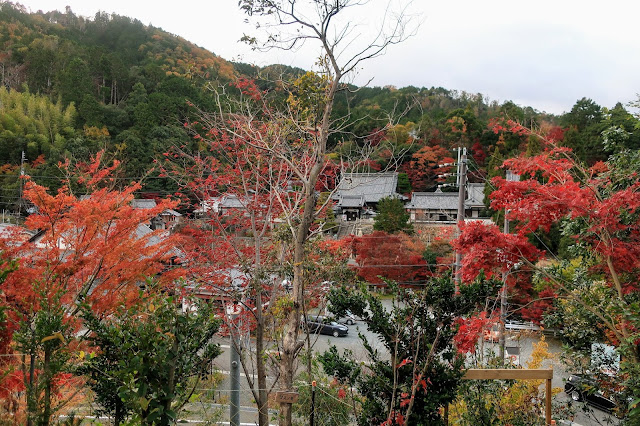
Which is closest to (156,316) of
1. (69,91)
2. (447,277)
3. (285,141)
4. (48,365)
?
(48,365)

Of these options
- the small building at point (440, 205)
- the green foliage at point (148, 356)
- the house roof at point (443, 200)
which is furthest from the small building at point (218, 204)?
the house roof at point (443, 200)

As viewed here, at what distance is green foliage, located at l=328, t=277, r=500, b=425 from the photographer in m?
3.82

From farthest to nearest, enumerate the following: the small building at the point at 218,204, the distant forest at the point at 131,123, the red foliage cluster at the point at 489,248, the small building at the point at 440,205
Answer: the small building at the point at 440,205 → the distant forest at the point at 131,123 → the small building at the point at 218,204 → the red foliage cluster at the point at 489,248

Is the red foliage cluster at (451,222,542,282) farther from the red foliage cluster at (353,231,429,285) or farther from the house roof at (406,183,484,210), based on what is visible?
the house roof at (406,183,484,210)

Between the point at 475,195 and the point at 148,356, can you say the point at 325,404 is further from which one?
the point at 475,195

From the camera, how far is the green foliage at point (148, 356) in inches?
112

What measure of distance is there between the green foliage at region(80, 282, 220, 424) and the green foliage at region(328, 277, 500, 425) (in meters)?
1.31

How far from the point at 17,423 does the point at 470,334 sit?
202 inches

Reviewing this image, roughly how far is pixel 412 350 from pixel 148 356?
221 cm

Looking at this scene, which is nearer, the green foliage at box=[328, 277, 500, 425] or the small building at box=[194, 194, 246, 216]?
the green foliage at box=[328, 277, 500, 425]

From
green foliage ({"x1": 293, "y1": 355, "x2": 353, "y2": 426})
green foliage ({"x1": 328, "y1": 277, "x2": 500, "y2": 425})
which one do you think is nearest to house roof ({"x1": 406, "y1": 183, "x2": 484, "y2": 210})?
green foliage ({"x1": 293, "y1": 355, "x2": 353, "y2": 426})

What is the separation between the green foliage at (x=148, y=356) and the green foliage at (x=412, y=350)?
1.31m

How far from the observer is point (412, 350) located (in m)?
3.85

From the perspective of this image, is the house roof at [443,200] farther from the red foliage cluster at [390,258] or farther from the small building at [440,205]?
the red foliage cluster at [390,258]
